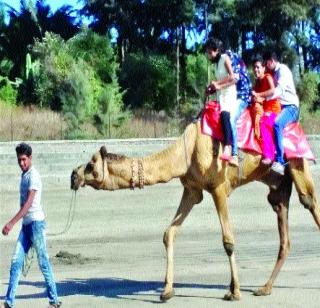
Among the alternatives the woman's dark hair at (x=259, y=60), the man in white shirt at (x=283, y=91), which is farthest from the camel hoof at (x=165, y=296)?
the woman's dark hair at (x=259, y=60)

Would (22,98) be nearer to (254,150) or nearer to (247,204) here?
(247,204)

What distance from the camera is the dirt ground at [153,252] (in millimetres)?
11332

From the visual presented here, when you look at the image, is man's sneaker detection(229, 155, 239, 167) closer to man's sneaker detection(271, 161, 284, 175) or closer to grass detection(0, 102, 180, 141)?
man's sneaker detection(271, 161, 284, 175)

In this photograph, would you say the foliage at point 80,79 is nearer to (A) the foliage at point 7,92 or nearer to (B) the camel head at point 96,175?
(A) the foliage at point 7,92

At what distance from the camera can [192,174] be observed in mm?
10992

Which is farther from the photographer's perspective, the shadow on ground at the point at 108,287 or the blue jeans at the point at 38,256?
the shadow on ground at the point at 108,287

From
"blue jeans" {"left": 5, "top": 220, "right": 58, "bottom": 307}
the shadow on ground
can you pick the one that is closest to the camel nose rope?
the shadow on ground

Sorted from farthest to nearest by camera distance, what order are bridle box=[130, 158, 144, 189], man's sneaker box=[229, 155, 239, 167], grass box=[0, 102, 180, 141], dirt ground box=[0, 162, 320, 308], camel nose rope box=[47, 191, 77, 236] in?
grass box=[0, 102, 180, 141]
camel nose rope box=[47, 191, 77, 236]
dirt ground box=[0, 162, 320, 308]
man's sneaker box=[229, 155, 239, 167]
bridle box=[130, 158, 144, 189]

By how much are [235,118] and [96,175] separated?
1886 millimetres

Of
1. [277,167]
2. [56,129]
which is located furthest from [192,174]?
[56,129]

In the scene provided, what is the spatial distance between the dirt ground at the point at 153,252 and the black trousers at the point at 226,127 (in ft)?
6.00

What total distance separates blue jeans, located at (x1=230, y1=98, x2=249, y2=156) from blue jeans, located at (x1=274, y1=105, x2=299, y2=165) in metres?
0.42

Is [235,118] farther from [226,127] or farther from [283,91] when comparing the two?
[283,91]

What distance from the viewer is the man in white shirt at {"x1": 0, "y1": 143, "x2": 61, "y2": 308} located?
32.7 feet
